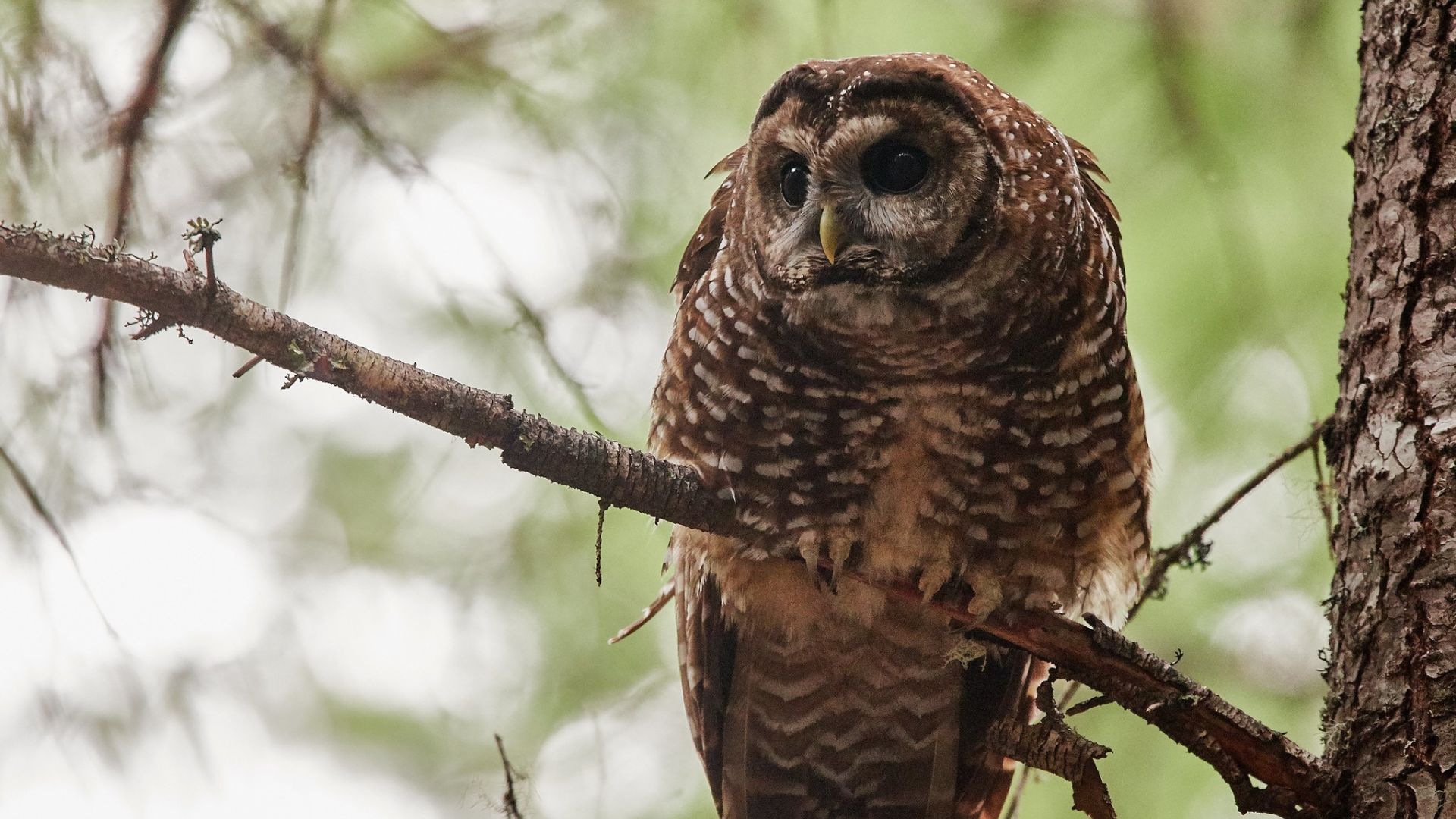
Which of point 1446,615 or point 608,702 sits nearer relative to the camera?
point 1446,615

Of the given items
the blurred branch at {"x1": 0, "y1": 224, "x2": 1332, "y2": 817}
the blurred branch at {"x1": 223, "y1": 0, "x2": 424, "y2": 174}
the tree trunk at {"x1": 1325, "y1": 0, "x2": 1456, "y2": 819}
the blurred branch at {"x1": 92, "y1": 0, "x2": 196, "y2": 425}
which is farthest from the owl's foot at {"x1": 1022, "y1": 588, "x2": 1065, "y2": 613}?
the blurred branch at {"x1": 92, "y1": 0, "x2": 196, "y2": 425}

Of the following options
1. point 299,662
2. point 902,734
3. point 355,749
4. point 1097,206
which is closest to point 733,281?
point 1097,206

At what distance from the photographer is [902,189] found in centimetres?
248

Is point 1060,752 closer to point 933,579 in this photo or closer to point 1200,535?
point 933,579

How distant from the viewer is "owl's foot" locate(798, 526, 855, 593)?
93.2 inches

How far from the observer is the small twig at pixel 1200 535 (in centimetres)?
225

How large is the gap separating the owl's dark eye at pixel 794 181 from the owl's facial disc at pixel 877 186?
12 millimetres

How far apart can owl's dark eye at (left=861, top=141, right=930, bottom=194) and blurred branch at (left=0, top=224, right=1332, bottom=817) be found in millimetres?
744

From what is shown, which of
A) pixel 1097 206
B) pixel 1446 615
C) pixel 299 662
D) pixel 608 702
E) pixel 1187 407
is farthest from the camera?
pixel 299 662

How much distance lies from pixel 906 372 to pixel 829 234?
32cm

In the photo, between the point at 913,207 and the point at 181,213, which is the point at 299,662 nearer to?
the point at 181,213

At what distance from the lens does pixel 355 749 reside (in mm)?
3945

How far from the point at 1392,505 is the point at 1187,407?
3.36 feet

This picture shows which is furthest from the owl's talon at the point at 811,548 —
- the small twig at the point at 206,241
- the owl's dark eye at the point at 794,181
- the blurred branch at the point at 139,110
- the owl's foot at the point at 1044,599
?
the blurred branch at the point at 139,110
